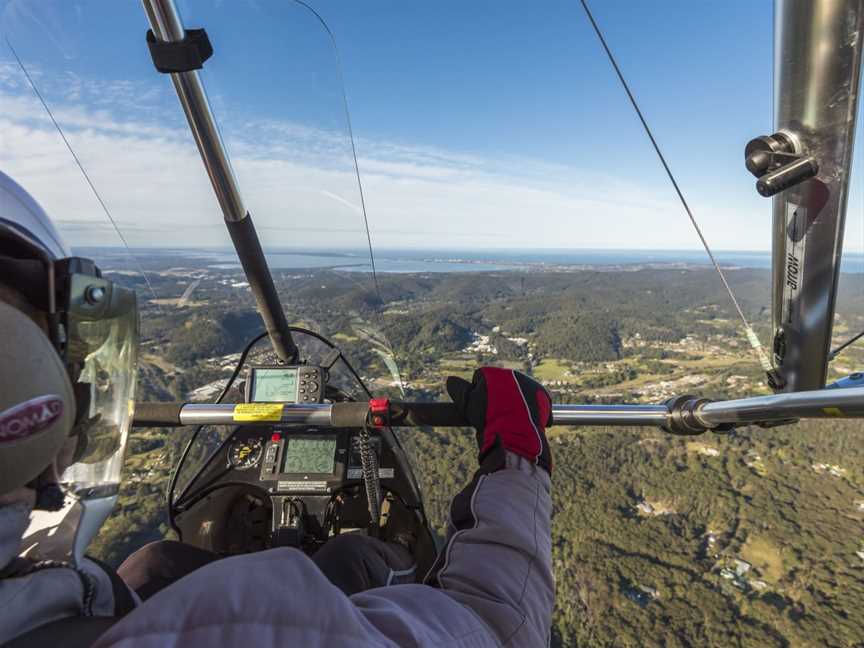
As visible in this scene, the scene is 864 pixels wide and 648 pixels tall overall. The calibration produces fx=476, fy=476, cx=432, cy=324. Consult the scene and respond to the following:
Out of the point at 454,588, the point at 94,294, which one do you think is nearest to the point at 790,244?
the point at 454,588

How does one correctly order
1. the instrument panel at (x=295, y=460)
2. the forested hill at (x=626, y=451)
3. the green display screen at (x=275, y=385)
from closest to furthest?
the instrument panel at (x=295, y=460)
the green display screen at (x=275, y=385)
the forested hill at (x=626, y=451)

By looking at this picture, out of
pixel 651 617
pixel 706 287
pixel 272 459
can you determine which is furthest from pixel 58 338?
pixel 706 287

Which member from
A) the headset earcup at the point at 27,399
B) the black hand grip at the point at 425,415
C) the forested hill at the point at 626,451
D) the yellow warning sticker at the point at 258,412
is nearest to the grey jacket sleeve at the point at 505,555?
the forested hill at the point at 626,451

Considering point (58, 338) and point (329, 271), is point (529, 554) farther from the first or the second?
point (329, 271)

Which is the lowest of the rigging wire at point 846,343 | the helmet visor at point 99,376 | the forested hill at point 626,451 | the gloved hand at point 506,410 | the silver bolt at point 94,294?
the forested hill at point 626,451

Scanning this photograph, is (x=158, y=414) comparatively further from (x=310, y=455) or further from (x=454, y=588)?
(x=454, y=588)

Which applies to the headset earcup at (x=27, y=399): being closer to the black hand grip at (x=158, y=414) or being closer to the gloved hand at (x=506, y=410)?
the gloved hand at (x=506, y=410)
